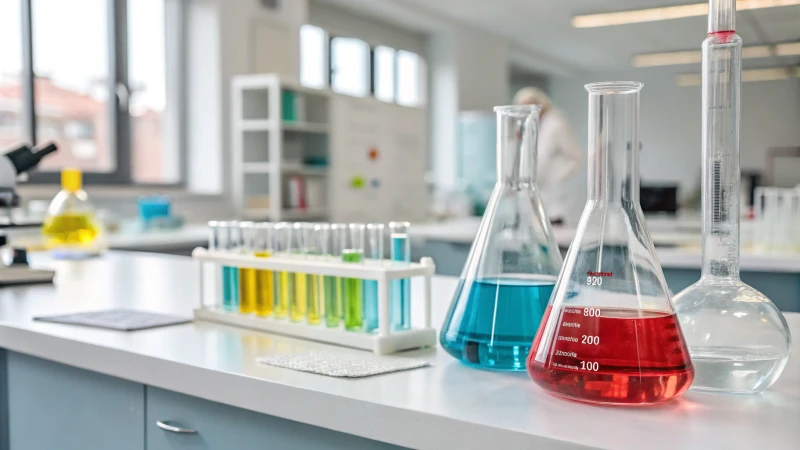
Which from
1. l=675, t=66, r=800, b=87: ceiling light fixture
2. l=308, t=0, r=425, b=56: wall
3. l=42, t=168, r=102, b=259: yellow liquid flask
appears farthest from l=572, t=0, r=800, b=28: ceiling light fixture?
l=42, t=168, r=102, b=259: yellow liquid flask

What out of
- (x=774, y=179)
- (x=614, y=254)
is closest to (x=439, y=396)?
(x=614, y=254)

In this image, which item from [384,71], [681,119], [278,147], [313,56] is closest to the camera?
[278,147]

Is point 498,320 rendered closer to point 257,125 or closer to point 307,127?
point 257,125

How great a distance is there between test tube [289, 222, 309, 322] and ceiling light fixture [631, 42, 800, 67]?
24.9 feet

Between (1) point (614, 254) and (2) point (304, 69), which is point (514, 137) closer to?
(1) point (614, 254)

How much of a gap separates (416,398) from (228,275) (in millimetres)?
456

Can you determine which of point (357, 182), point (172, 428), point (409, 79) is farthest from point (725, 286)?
point (409, 79)

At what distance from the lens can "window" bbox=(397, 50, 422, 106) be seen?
25.7ft

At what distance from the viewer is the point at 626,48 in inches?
355

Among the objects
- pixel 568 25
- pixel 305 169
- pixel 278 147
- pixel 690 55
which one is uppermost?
pixel 568 25

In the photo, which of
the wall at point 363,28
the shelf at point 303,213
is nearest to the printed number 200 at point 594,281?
the shelf at point 303,213

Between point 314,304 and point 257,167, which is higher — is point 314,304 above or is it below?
below

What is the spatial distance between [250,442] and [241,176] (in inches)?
175

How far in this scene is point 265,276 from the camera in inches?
38.9
